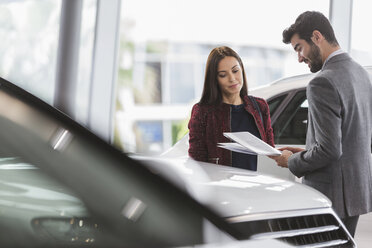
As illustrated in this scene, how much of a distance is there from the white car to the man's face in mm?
964

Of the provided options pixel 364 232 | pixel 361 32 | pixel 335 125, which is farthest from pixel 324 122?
pixel 361 32

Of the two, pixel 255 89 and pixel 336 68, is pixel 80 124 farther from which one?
pixel 255 89

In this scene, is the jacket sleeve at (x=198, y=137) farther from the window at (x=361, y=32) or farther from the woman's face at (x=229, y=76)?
the window at (x=361, y=32)

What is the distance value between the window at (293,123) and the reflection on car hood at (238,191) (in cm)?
156

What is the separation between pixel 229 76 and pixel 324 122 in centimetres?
56

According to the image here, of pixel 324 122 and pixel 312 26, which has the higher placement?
pixel 312 26

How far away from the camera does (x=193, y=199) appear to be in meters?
1.06

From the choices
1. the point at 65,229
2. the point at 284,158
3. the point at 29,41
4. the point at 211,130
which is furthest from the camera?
the point at 29,41

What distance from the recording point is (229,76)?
2.32 m

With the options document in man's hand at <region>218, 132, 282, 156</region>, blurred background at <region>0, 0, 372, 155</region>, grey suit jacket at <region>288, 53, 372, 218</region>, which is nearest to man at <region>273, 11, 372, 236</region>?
grey suit jacket at <region>288, 53, 372, 218</region>

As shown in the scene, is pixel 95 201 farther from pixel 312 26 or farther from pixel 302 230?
pixel 312 26

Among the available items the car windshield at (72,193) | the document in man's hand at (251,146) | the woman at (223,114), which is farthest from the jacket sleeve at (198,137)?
the car windshield at (72,193)

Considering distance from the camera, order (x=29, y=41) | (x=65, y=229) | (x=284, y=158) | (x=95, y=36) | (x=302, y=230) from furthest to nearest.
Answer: (x=29, y=41), (x=95, y=36), (x=284, y=158), (x=302, y=230), (x=65, y=229)

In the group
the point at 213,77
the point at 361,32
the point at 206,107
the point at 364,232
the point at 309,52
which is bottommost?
the point at 364,232
